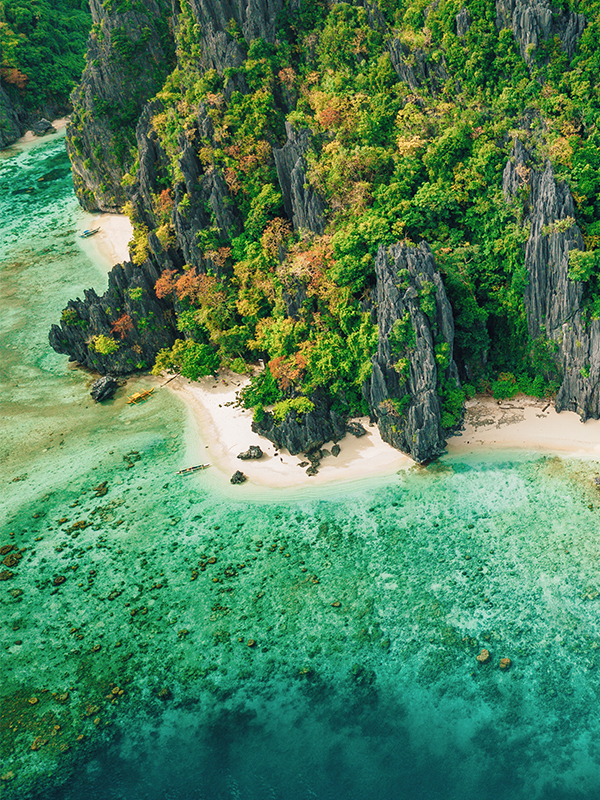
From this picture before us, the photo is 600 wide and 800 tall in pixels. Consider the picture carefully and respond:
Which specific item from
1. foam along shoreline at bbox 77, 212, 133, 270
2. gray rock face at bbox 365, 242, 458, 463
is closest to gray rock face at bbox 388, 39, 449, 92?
gray rock face at bbox 365, 242, 458, 463

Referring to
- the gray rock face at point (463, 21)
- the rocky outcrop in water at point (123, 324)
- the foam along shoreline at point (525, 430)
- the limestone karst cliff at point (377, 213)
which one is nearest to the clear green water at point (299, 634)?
the foam along shoreline at point (525, 430)

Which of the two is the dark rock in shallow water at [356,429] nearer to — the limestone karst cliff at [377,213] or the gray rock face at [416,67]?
the limestone karst cliff at [377,213]

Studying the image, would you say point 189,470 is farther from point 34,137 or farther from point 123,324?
point 34,137

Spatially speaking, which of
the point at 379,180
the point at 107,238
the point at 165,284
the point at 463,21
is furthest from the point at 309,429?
the point at 107,238

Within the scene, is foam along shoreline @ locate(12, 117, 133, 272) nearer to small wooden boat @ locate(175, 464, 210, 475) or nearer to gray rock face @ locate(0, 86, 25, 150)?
small wooden boat @ locate(175, 464, 210, 475)

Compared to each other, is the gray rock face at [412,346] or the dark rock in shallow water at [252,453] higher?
the gray rock face at [412,346]

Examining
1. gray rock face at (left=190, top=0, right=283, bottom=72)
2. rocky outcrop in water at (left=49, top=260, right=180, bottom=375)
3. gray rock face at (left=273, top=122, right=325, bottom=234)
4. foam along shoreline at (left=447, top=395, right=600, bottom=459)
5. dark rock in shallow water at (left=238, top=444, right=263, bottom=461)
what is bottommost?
foam along shoreline at (left=447, top=395, right=600, bottom=459)
